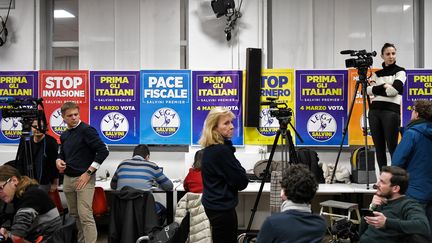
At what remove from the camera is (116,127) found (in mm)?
5254

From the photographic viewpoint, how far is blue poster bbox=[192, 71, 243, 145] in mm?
5176

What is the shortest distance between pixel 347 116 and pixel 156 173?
2463 mm

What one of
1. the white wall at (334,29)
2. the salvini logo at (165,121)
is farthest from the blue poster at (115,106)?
the white wall at (334,29)

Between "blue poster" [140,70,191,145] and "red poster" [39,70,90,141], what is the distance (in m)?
0.77

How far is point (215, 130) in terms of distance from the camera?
258 centimetres

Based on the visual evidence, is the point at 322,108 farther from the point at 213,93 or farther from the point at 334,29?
the point at 213,93

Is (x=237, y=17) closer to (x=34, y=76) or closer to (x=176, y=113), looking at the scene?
(x=176, y=113)

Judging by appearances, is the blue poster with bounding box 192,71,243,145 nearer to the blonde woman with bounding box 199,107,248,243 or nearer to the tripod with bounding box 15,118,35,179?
the tripod with bounding box 15,118,35,179

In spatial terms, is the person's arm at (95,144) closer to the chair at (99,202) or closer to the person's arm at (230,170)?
the chair at (99,202)

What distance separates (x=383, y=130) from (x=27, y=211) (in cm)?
320

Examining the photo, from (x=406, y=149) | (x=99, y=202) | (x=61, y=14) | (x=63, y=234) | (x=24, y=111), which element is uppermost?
(x=61, y=14)

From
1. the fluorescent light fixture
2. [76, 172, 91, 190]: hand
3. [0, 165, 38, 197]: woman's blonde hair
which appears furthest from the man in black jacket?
the fluorescent light fixture

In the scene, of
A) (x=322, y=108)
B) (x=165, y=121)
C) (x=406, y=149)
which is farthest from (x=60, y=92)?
(x=406, y=149)

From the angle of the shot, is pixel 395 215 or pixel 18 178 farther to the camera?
pixel 18 178
